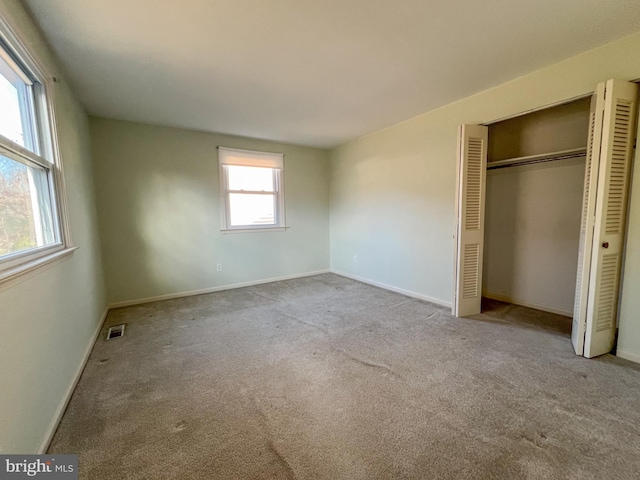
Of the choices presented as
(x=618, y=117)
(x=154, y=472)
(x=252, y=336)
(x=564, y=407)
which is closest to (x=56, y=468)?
(x=154, y=472)

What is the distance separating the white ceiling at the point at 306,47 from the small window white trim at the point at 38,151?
0.31 meters

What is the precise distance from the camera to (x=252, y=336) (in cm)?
277

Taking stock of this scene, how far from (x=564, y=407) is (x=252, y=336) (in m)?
2.46

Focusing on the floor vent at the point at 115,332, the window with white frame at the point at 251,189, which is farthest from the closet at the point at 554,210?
the floor vent at the point at 115,332

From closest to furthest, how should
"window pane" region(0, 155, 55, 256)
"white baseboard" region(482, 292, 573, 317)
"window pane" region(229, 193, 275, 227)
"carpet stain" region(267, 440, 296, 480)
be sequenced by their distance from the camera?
1. "carpet stain" region(267, 440, 296, 480)
2. "window pane" region(0, 155, 55, 256)
3. "white baseboard" region(482, 292, 573, 317)
4. "window pane" region(229, 193, 275, 227)

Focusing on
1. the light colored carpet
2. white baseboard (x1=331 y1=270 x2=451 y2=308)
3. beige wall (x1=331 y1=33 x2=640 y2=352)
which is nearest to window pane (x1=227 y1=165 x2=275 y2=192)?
beige wall (x1=331 y1=33 x2=640 y2=352)

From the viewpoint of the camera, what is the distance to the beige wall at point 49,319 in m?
1.20

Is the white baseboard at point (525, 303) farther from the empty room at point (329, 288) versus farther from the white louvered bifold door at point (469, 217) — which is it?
the white louvered bifold door at point (469, 217)

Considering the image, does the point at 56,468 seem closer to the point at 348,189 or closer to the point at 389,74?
the point at 389,74

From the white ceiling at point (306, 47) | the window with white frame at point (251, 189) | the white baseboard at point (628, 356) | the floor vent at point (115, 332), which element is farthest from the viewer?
the window with white frame at point (251, 189)

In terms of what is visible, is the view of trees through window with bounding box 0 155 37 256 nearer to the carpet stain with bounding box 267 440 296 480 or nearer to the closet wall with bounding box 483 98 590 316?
the carpet stain with bounding box 267 440 296 480

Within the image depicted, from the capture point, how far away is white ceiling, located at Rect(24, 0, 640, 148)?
1.71 meters

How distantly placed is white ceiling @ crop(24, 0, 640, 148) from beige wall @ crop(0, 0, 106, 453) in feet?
1.26

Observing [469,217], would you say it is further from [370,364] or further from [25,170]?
[25,170]
